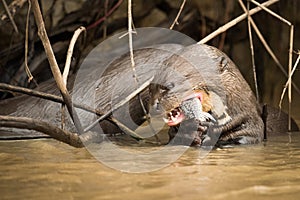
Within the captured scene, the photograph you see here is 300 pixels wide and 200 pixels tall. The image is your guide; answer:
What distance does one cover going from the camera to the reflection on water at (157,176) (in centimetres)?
142

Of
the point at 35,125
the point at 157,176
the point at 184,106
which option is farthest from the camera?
the point at 184,106

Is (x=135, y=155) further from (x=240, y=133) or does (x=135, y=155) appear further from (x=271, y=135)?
(x=271, y=135)

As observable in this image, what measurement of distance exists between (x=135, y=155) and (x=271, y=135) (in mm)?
802

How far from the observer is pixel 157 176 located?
1606mm

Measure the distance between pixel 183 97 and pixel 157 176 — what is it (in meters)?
0.65

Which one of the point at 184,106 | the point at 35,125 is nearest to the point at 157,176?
the point at 35,125

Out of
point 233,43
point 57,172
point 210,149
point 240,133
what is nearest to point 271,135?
point 240,133

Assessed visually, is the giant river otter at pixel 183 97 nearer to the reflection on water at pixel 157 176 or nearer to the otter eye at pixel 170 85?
the otter eye at pixel 170 85

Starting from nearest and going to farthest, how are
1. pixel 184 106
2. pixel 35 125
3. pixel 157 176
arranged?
pixel 157 176
pixel 35 125
pixel 184 106

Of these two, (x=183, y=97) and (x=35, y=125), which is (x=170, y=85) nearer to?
(x=183, y=97)

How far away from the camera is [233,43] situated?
4188mm

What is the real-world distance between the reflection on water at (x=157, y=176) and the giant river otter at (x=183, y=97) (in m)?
0.18

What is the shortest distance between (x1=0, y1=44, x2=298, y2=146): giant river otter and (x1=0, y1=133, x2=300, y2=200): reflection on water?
0.18 meters

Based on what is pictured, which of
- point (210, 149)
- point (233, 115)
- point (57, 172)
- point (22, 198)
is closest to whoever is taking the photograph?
point (22, 198)
